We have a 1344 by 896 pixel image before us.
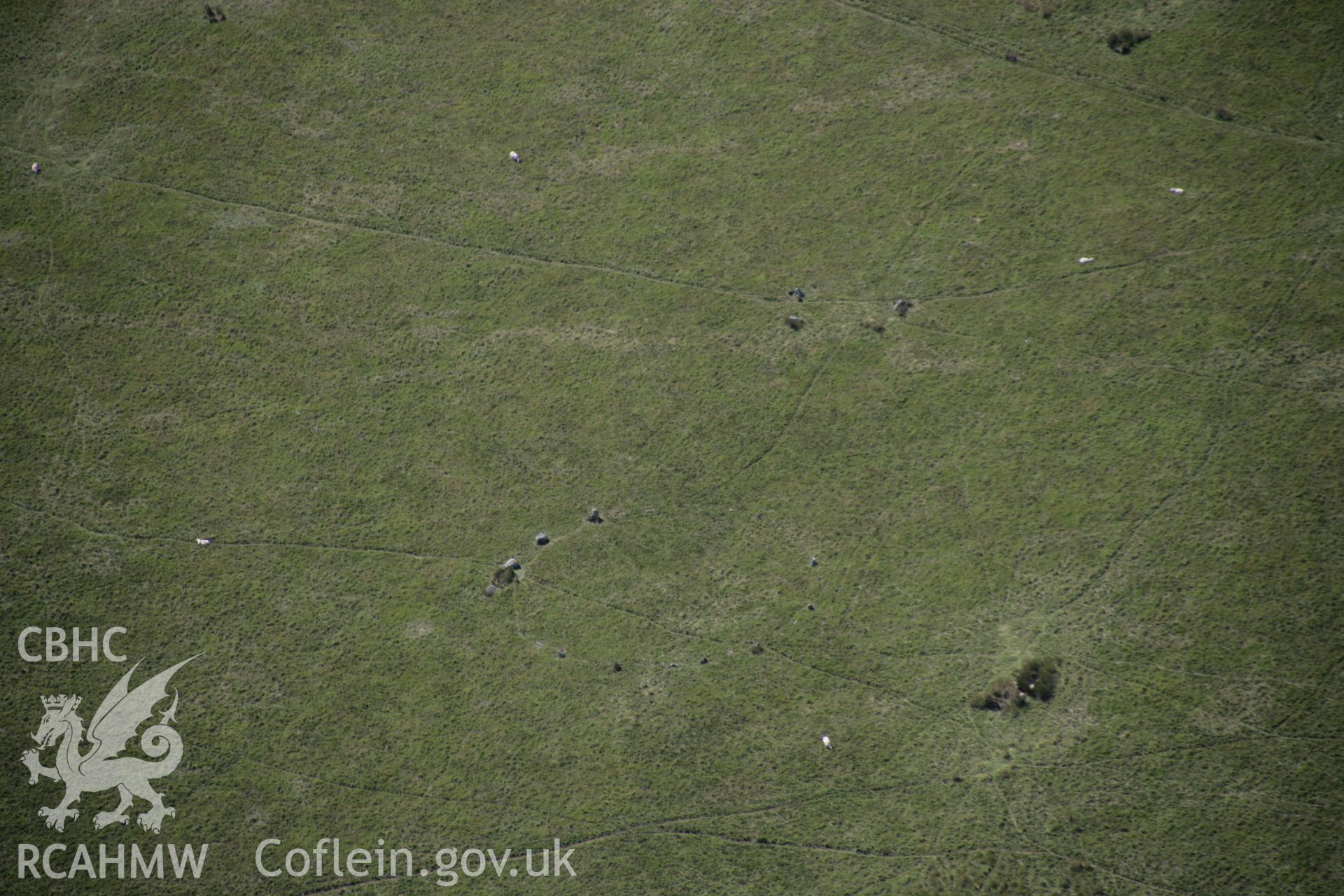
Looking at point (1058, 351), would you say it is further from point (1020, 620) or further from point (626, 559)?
point (626, 559)

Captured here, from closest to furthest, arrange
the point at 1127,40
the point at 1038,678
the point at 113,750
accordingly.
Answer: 1. the point at 1038,678
2. the point at 113,750
3. the point at 1127,40


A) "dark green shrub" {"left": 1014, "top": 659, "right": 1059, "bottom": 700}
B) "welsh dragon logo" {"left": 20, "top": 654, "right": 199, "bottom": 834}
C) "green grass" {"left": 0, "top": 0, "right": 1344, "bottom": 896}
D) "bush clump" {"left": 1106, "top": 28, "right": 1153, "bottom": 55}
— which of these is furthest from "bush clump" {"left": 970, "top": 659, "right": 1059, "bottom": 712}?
"welsh dragon logo" {"left": 20, "top": 654, "right": 199, "bottom": 834}

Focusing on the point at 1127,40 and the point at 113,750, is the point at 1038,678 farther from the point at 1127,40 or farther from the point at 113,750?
the point at 113,750

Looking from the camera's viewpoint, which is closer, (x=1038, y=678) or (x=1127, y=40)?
(x=1038, y=678)

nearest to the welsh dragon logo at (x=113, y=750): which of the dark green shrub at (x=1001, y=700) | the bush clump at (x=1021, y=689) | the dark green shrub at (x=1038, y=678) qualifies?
the dark green shrub at (x=1001, y=700)

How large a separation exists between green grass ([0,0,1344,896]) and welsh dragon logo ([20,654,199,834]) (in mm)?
720

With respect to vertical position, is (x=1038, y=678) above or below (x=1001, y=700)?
above

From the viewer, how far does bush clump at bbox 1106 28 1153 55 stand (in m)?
52.3

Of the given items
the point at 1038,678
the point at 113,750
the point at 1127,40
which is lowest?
the point at 113,750

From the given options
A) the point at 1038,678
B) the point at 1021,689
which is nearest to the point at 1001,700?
the point at 1021,689

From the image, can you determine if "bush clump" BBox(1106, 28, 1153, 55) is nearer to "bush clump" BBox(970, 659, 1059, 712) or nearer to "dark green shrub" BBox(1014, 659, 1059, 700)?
"dark green shrub" BBox(1014, 659, 1059, 700)

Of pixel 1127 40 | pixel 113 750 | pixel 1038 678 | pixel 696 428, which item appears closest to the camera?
pixel 1038 678

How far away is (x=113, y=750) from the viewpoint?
42.3 metres

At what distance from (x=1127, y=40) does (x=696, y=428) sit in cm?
3040
